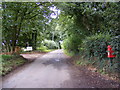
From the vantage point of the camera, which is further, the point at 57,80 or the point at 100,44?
the point at 100,44

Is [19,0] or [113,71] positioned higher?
[19,0]

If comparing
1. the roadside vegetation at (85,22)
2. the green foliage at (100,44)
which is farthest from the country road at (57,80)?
the green foliage at (100,44)

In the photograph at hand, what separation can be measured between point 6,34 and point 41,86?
25.7 ft

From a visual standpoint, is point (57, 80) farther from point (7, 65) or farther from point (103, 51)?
point (7, 65)

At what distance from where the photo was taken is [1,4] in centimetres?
711

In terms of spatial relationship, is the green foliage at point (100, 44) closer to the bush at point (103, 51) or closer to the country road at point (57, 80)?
the bush at point (103, 51)

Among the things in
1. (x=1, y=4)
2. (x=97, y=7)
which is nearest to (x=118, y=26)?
(x=97, y=7)

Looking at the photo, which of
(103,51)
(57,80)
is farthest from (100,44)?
(57,80)

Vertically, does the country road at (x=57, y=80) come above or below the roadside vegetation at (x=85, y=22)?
below

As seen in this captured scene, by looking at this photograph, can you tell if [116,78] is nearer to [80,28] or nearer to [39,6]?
[80,28]

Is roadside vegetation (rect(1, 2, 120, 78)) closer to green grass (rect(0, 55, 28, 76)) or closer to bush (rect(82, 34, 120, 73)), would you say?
bush (rect(82, 34, 120, 73))

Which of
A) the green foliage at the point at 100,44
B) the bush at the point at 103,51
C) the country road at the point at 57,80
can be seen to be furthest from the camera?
the green foliage at the point at 100,44

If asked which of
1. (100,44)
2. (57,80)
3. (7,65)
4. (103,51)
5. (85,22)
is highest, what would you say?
(85,22)

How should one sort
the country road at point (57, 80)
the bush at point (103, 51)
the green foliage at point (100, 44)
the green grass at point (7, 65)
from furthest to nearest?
the green grass at point (7, 65) → the green foliage at point (100, 44) → the bush at point (103, 51) → the country road at point (57, 80)
